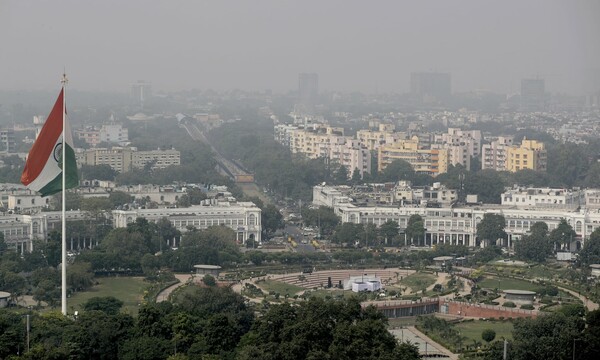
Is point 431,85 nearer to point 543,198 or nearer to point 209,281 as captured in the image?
point 543,198

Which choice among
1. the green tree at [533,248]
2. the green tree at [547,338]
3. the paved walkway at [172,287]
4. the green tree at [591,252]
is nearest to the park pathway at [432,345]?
the green tree at [547,338]

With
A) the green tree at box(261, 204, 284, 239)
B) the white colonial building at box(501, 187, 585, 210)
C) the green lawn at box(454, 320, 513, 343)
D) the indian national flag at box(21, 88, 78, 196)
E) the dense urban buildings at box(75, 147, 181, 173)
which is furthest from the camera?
the dense urban buildings at box(75, 147, 181, 173)

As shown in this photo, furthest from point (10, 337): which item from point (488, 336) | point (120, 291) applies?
point (120, 291)

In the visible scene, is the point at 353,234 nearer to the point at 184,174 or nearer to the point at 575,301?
the point at 575,301

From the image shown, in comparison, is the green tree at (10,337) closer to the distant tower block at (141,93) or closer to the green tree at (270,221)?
the green tree at (270,221)

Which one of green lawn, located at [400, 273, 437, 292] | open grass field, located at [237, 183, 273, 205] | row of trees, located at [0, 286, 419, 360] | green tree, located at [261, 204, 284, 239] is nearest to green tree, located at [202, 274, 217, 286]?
green lawn, located at [400, 273, 437, 292]

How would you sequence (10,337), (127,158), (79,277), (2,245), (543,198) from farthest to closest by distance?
(127,158) < (543,198) < (2,245) < (79,277) < (10,337)

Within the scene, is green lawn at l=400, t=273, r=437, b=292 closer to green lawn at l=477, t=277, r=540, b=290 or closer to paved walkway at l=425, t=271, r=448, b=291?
paved walkway at l=425, t=271, r=448, b=291
